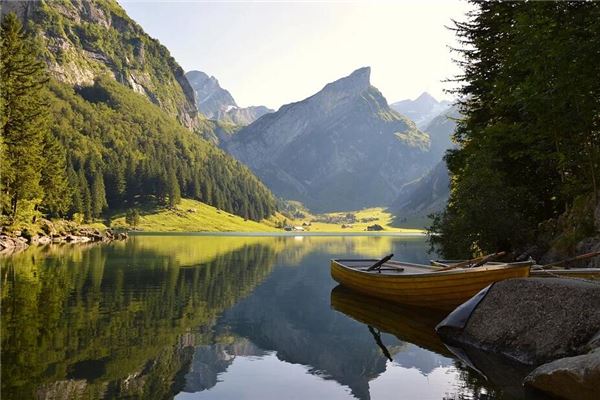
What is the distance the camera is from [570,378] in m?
10.9

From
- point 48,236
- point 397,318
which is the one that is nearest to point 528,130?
point 397,318

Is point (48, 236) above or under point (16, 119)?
under

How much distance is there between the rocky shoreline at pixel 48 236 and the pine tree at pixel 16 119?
160 inches

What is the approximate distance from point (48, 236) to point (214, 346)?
7602 centimetres

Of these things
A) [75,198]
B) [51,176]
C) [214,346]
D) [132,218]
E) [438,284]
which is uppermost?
[51,176]

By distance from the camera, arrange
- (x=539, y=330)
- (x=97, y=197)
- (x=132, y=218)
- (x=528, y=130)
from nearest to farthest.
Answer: (x=539, y=330), (x=528, y=130), (x=97, y=197), (x=132, y=218)

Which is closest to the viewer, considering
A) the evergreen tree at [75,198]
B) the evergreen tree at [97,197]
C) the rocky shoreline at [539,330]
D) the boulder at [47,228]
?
the rocky shoreline at [539,330]

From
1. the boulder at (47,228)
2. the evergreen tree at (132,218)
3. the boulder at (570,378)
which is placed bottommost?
the boulder at (570,378)

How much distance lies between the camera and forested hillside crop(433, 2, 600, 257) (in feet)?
89.6

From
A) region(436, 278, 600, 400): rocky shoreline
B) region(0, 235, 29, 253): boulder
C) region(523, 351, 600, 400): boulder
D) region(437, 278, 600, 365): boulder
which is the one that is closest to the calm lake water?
region(523, 351, 600, 400): boulder

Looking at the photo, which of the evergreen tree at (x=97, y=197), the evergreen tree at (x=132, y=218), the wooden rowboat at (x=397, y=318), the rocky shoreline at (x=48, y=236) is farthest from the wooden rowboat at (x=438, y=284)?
the evergreen tree at (x=132, y=218)

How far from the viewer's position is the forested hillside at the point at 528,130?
89.6 feet

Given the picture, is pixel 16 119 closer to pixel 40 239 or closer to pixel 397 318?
pixel 40 239

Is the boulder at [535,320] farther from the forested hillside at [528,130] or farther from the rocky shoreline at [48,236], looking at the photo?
the rocky shoreline at [48,236]
